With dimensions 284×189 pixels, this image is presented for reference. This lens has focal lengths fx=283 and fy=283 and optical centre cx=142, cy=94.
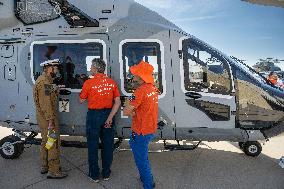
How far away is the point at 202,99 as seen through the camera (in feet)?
16.2

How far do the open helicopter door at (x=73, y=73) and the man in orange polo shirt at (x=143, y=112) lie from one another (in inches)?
57.8

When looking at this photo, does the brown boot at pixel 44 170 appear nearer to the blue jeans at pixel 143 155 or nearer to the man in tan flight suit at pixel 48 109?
the man in tan flight suit at pixel 48 109

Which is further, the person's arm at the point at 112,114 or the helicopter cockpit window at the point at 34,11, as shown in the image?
the helicopter cockpit window at the point at 34,11

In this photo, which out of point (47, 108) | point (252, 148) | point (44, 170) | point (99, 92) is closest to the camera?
point (99, 92)

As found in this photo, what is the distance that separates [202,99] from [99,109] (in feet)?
5.88

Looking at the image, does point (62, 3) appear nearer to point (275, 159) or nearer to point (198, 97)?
point (198, 97)

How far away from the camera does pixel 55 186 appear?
Result: 14.6 ft

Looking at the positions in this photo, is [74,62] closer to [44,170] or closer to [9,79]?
[9,79]

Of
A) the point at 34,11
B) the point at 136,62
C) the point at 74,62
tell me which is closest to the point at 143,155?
the point at 136,62

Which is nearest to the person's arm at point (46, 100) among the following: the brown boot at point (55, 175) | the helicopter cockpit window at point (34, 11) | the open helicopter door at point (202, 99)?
the brown boot at point (55, 175)

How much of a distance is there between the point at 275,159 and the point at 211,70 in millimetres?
2399

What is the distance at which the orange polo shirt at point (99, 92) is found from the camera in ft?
14.5

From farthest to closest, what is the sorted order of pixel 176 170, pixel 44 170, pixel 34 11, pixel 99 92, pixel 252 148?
1. pixel 252 148
2. pixel 34 11
3. pixel 176 170
4. pixel 44 170
5. pixel 99 92

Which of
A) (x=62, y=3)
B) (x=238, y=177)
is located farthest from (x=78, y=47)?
(x=238, y=177)
